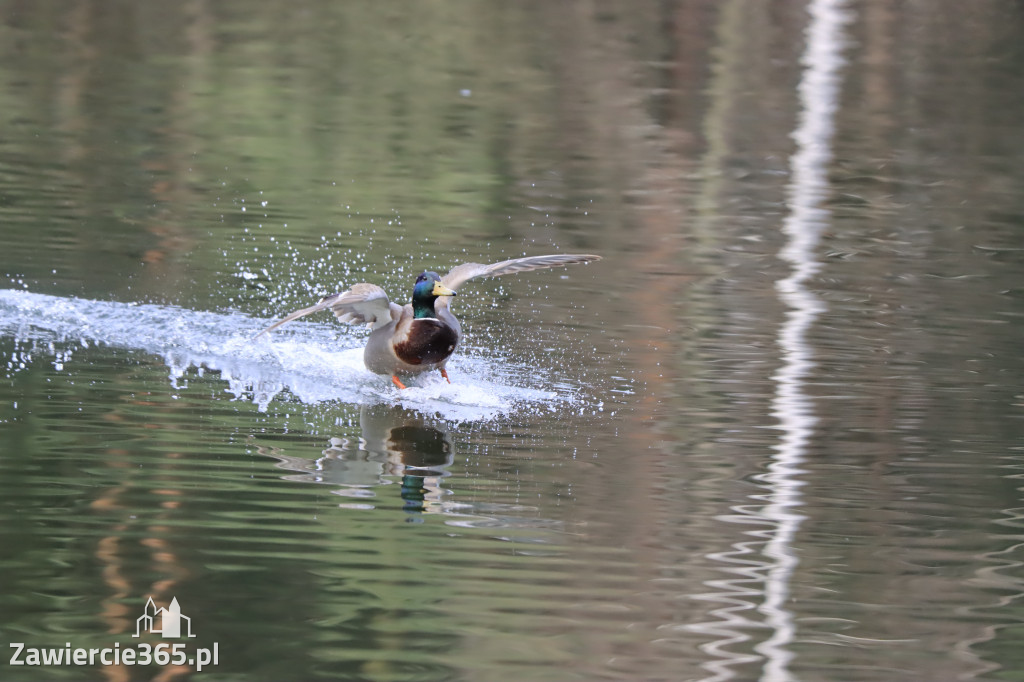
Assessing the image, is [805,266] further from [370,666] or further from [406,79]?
[406,79]

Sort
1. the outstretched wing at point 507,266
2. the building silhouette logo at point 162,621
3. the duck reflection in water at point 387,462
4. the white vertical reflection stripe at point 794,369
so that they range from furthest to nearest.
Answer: the outstretched wing at point 507,266
the duck reflection in water at point 387,462
the white vertical reflection stripe at point 794,369
the building silhouette logo at point 162,621

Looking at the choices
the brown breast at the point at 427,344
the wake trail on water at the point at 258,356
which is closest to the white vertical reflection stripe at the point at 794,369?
the wake trail on water at the point at 258,356

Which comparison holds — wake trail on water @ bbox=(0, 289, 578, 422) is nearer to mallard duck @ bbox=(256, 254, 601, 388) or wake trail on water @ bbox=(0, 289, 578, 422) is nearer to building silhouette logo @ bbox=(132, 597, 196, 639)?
mallard duck @ bbox=(256, 254, 601, 388)

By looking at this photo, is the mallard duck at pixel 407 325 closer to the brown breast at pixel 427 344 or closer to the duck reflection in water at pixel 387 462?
the brown breast at pixel 427 344

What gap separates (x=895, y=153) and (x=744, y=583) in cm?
1191

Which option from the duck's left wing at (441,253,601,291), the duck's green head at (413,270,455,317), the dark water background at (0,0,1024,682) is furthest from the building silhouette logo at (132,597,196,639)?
the duck's left wing at (441,253,601,291)

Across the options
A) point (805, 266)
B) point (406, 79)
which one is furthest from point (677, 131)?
point (805, 266)

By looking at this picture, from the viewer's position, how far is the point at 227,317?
934 cm

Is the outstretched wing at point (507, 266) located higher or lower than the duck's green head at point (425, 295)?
higher

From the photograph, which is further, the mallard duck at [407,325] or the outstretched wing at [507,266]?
the outstretched wing at [507,266]

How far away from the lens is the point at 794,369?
869cm

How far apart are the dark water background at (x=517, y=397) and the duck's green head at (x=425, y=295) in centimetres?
42

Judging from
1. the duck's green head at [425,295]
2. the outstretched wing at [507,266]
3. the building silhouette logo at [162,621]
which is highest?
the outstretched wing at [507,266]

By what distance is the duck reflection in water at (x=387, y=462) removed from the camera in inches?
257
